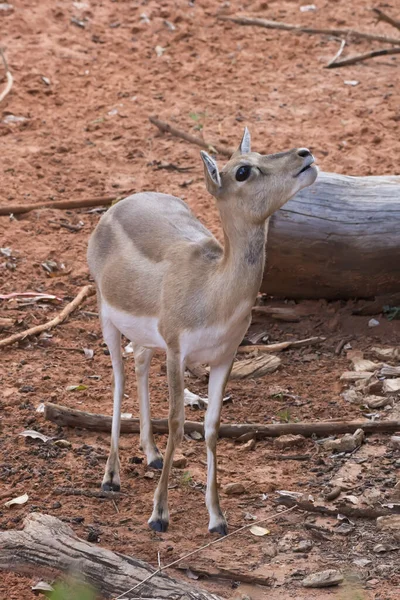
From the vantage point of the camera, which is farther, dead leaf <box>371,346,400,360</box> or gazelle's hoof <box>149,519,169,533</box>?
dead leaf <box>371,346,400,360</box>

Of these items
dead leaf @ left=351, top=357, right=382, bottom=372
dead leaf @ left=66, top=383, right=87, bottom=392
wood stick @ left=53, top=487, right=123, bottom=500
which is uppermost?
wood stick @ left=53, top=487, right=123, bottom=500

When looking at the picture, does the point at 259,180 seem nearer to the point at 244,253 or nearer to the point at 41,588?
the point at 244,253

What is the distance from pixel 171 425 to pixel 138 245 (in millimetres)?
1031

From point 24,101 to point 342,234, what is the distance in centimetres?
599

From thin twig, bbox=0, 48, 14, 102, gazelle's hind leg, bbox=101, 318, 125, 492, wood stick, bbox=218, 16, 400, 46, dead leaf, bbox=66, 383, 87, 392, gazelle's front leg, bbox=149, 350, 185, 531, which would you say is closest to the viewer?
gazelle's front leg, bbox=149, 350, 185, 531

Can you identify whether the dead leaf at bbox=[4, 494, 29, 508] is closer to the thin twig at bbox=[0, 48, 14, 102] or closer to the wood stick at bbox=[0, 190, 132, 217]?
the wood stick at bbox=[0, 190, 132, 217]

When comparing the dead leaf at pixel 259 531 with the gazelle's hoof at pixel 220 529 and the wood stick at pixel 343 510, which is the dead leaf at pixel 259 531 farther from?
the wood stick at pixel 343 510

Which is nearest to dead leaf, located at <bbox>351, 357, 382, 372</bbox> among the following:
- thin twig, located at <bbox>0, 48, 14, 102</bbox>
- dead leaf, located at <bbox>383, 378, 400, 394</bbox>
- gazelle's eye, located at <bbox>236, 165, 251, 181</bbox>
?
dead leaf, located at <bbox>383, 378, 400, 394</bbox>

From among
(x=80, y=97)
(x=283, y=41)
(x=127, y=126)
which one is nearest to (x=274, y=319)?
(x=127, y=126)

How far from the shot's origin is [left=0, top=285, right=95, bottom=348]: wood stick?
7.49 metres

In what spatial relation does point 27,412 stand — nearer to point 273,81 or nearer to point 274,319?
point 274,319

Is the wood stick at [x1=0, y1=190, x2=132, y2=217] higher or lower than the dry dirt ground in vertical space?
lower

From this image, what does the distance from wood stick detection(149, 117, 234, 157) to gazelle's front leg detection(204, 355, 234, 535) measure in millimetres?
5554

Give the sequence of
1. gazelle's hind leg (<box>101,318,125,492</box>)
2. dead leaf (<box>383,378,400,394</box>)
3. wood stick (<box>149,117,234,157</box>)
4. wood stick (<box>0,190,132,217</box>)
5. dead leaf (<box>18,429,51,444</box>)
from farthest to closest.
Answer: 1. wood stick (<box>149,117,234,157</box>)
2. wood stick (<box>0,190,132,217</box>)
3. dead leaf (<box>383,378,400,394</box>)
4. dead leaf (<box>18,429,51,444</box>)
5. gazelle's hind leg (<box>101,318,125,492</box>)
